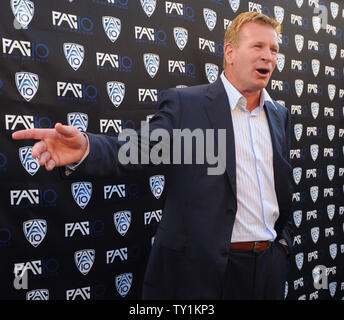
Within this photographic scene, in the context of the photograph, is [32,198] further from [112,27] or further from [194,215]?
[112,27]

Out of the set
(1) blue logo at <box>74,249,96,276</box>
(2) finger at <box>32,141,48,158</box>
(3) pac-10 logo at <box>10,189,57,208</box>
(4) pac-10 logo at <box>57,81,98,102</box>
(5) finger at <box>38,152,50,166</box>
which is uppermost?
(4) pac-10 logo at <box>57,81,98,102</box>

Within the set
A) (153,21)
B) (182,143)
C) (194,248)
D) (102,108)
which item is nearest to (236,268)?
(194,248)

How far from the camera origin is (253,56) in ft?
4.16

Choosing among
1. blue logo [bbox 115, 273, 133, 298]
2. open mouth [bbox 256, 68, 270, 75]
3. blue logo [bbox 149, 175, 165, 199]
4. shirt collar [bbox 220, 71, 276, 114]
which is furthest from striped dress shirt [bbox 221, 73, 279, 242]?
blue logo [bbox 115, 273, 133, 298]

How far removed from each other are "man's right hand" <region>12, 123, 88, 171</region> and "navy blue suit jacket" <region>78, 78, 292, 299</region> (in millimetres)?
321

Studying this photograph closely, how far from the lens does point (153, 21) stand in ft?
6.45

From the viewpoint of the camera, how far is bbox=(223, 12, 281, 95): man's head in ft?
4.11

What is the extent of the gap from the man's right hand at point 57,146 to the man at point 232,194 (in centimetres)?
35

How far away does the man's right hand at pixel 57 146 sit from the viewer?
809 mm

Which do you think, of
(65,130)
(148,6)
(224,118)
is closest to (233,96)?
(224,118)

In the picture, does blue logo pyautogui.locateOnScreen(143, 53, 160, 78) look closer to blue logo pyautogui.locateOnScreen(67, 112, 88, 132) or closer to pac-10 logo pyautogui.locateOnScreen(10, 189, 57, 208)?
blue logo pyautogui.locateOnScreen(67, 112, 88, 132)

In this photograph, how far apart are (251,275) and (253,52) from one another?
0.88 meters

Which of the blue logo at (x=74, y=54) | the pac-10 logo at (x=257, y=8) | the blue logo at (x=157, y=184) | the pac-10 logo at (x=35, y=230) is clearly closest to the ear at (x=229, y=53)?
the blue logo at (x=74, y=54)
